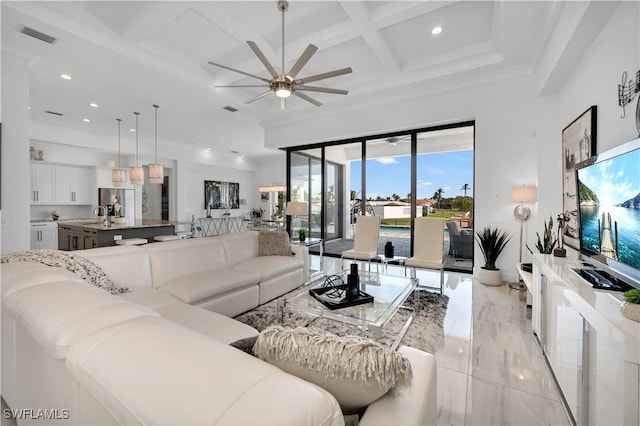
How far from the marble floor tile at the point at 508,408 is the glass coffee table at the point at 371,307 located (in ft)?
2.18

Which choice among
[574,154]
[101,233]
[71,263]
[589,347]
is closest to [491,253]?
[574,154]

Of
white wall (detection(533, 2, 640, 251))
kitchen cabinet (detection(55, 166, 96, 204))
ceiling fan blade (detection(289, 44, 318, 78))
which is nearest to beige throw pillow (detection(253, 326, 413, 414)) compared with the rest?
white wall (detection(533, 2, 640, 251))

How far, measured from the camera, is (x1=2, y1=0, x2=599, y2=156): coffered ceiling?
115 inches

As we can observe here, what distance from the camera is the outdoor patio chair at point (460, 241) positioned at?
17.4 feet

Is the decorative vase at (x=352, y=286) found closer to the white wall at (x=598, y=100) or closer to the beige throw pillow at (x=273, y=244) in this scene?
the beige throw pillow at (x=273, y=244)

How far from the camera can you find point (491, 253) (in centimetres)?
420

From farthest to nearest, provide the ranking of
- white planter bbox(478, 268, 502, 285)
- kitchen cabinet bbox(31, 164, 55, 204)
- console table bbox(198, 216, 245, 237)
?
console table bbox(198, 216, 245, 237) → kitchen cabinet bbox(31, 164, 55, 204) → white planter bbox(478, 268, 502, 285)

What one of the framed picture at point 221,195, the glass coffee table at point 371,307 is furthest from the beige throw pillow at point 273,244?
the framed picture at point 221,195

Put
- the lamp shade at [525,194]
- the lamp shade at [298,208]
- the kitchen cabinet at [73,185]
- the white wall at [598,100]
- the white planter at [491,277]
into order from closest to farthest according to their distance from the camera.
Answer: the white wall at [598,100] < the lamp shade at [525,194] < the white planter at [491,277] < the lamp shade at [298,208] < the kitchen cabinet at [73,185]

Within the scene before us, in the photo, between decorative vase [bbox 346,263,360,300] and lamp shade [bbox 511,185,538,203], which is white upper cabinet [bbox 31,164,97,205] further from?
lamp shade [bbox 511,185,538,203]

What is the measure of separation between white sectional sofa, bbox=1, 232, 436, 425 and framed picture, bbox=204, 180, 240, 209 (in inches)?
325

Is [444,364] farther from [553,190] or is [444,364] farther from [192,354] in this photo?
[553,190]

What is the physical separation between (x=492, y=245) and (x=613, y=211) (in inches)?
109

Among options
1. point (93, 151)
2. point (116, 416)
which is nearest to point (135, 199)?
point (93, 151)
